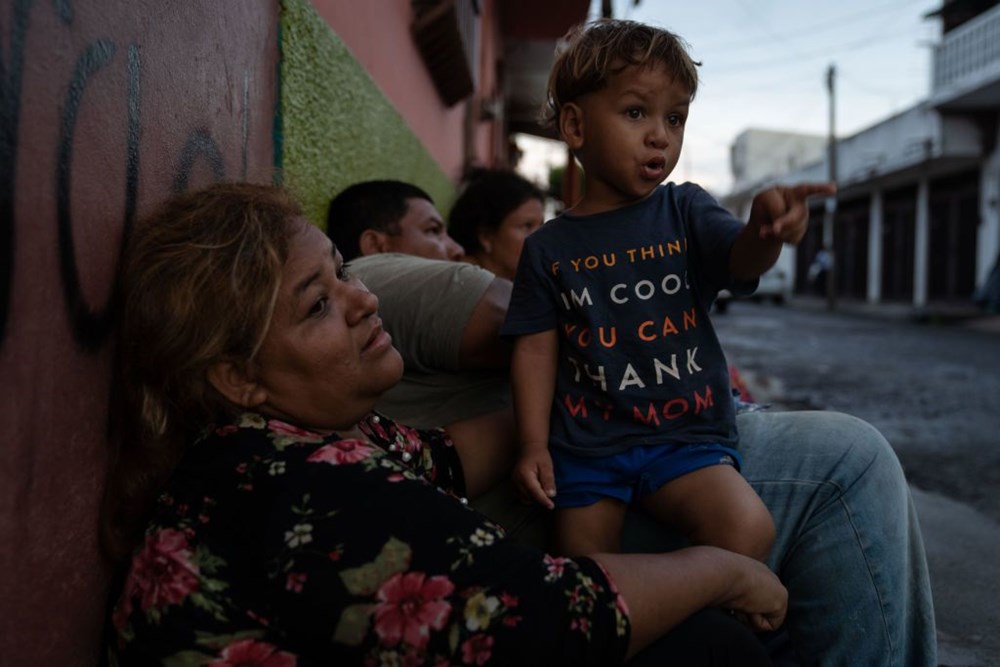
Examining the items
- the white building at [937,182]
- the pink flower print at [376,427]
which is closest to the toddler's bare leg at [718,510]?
the pink flower print at [376,427]

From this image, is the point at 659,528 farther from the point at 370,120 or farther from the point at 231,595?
the point at 370,120

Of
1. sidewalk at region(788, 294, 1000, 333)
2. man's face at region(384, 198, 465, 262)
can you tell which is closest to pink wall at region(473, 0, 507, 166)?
man's face at region(384, 198, 465, 262)

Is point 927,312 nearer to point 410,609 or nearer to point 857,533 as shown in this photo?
point 857,533

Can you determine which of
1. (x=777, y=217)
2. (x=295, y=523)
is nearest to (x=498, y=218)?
(x=777, y=217)

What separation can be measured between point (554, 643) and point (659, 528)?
0.82m

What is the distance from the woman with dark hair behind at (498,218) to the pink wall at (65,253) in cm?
195

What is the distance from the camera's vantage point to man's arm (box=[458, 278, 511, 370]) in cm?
196

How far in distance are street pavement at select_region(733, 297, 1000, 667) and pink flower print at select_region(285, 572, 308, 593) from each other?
74.3 inches

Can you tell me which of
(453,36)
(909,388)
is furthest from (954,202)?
(453,36)

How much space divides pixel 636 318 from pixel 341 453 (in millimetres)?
852

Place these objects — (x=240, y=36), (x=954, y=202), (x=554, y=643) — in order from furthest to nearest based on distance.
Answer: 1. (x=954, y=202)
2. (x=240, y=36)
3. (x=554, y=643)

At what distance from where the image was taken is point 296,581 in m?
1.01

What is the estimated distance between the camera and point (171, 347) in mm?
1154

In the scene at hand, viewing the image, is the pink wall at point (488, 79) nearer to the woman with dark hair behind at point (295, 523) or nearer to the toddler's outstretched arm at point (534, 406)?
the toddler's outstretched arm at point (534, 406)
